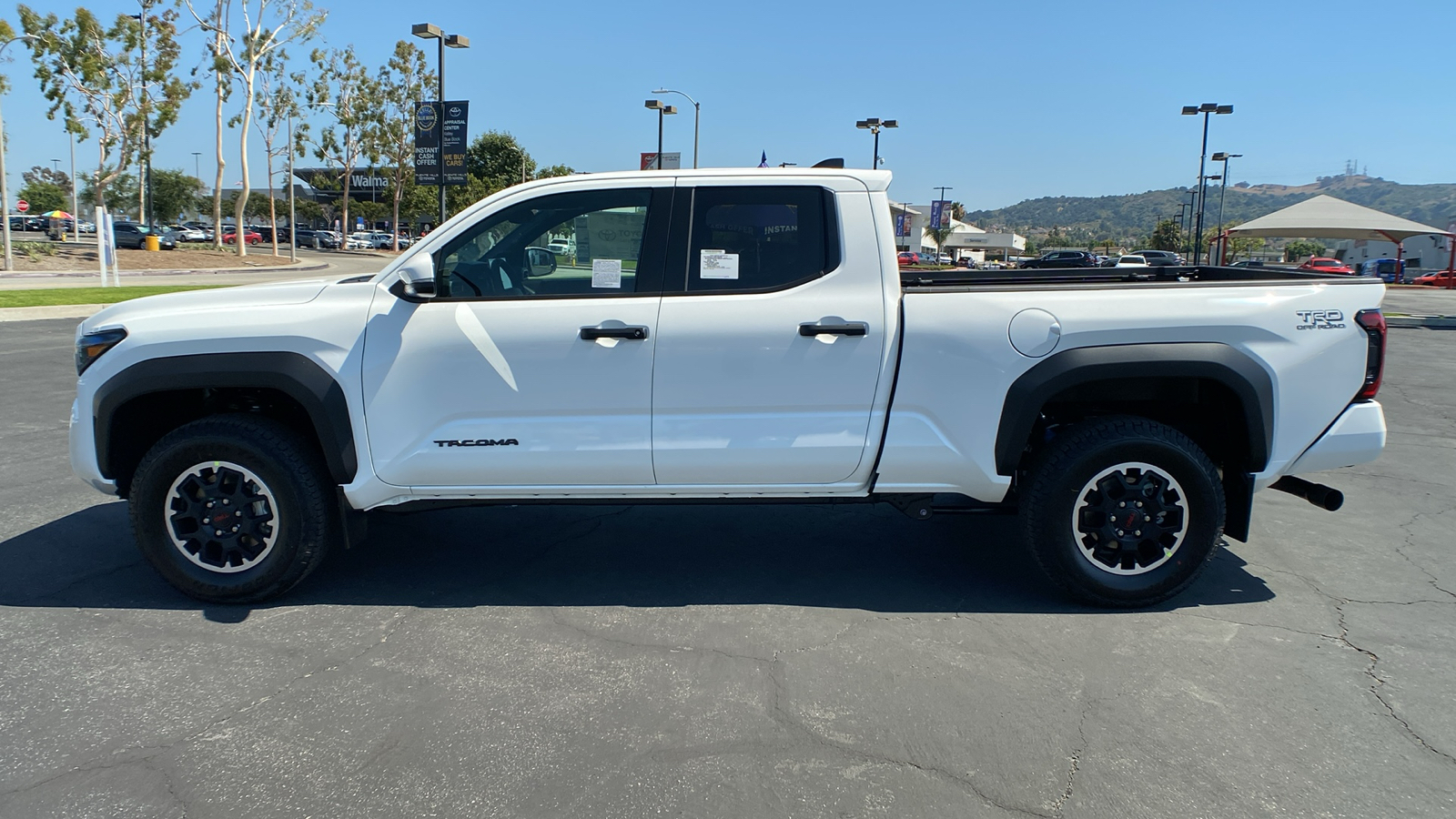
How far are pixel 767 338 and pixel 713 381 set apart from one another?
29 centimetres

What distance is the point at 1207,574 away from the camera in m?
4.90

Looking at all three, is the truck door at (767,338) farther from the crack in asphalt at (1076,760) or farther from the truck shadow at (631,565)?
the crack in asphalt at (1076,760)

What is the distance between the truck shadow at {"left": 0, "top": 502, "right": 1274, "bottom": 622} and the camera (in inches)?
175

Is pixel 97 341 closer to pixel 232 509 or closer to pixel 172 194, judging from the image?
pixel 232 509

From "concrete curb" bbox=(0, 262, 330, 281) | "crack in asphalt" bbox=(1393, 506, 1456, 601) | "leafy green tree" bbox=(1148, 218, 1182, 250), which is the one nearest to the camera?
"crack in asphalt" bbox=(1393, 506, 1456, 601)

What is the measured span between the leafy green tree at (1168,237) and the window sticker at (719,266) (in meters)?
104

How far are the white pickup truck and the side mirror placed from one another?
0.05ft

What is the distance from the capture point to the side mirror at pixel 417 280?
13.2ft

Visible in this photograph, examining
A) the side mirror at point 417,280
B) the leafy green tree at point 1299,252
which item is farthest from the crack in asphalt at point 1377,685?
the leafy green tree at point 1299,252

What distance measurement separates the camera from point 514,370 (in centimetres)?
414

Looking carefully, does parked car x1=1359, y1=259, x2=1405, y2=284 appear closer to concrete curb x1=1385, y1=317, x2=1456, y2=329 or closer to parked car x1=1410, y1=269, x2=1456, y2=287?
parked car x1=1410, y1=269, x2=1456, y2=287

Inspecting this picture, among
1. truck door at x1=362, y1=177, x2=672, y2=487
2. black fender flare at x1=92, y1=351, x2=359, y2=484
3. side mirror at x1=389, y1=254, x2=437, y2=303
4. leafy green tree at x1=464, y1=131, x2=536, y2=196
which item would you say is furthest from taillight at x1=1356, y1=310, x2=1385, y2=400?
leafy green tree at x1=464, y1=131, x2=536, y2=196

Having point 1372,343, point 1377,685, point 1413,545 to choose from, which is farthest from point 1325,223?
point 1377,685

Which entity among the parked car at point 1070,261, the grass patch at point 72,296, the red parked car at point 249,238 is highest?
the red parked car at point 249,238
